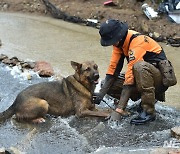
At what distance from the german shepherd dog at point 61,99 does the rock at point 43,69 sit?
170 cm

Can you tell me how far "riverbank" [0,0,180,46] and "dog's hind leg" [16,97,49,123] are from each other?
4569 mm

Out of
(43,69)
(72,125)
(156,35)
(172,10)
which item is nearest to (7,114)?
(72,125)

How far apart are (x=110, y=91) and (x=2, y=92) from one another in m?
1.97

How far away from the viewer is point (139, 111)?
679 cm

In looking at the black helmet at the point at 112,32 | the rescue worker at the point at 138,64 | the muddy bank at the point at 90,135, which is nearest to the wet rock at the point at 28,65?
the muddy bank at the point at 90,135

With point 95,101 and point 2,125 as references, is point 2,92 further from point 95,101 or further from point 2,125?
point 95,101

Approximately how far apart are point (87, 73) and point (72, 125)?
76cm

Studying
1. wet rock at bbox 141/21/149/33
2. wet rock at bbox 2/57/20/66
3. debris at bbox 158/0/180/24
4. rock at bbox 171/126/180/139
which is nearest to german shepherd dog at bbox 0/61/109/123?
rock at bbox 171/126/180/139

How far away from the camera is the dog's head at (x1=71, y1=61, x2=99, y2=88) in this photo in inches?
265

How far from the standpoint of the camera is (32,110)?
21.5 ft

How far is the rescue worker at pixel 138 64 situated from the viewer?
6.22 meters

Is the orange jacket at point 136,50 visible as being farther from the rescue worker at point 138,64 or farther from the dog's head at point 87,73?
the dog's head at point 87,73

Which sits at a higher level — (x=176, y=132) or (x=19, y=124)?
(x=176, y=132)

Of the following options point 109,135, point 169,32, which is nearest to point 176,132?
point 109,135
